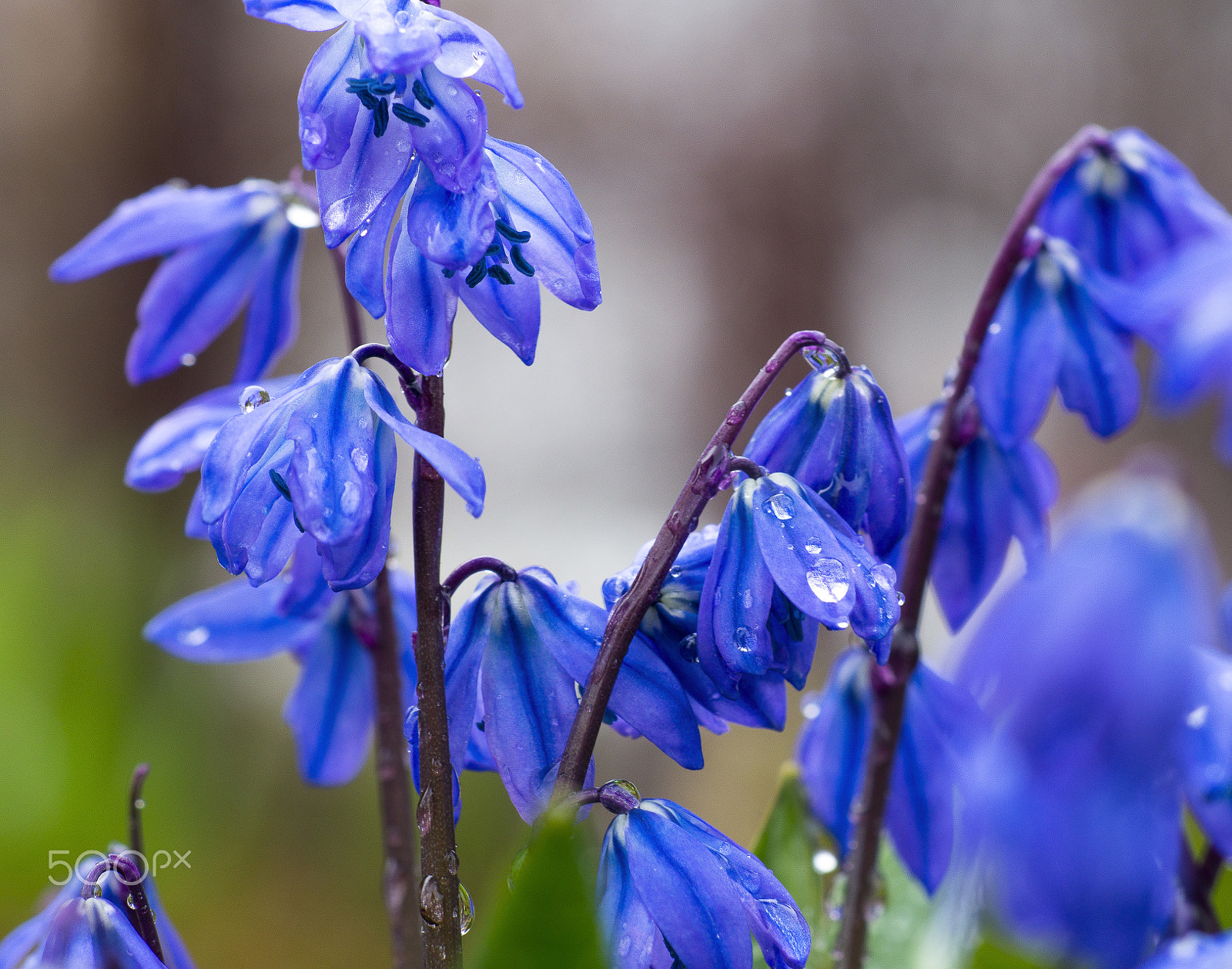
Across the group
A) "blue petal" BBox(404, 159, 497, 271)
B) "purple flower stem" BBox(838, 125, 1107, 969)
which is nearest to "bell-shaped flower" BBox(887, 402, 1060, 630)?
"purple flower stem" BBox(838, 125, 1107, 969)

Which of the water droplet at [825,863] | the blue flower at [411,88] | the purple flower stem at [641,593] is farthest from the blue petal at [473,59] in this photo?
the water droplet at [825,863]

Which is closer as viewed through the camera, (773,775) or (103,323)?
(773,775)

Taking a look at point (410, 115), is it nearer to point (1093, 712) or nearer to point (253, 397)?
point (253, 397)

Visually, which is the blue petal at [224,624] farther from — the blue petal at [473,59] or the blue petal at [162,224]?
the blue petal at [473,59]

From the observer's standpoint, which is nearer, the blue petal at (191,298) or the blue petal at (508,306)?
the blue petal at (508,306)

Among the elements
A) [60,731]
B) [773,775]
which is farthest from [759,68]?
[60,731]

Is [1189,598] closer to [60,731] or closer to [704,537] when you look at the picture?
[704,537]
